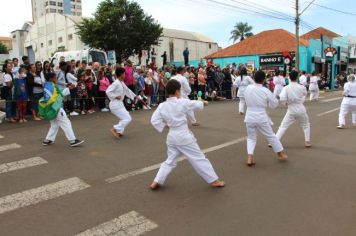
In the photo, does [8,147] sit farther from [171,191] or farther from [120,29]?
[120,29]

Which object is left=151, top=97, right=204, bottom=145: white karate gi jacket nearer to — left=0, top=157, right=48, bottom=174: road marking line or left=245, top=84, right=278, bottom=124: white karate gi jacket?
left=245, top=84, right=278, bottom=124: white karate gi jacket

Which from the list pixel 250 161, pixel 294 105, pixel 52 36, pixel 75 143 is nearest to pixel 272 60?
pixel 294 105

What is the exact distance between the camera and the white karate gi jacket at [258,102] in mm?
6828

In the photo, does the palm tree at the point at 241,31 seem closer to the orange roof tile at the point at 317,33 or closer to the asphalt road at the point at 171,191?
the orange roof tile at the point at 317,33

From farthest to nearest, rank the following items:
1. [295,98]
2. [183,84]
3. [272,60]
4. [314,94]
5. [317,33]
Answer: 1. [317,33]
2. [272,60]
3. [314,94]
4. [183,84]
5. [295,98]

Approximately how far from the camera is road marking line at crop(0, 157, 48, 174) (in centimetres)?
668

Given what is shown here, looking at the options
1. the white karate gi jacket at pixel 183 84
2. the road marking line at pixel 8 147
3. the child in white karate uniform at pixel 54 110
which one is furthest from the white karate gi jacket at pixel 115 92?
the road marking line at pixel 8 147

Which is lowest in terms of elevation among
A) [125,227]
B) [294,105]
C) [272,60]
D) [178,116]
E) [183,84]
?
[125,227]

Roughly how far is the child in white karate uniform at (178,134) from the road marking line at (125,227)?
1.04 m

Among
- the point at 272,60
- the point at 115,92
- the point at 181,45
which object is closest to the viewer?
the point at 115,92

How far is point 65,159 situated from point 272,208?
4125 millimetres

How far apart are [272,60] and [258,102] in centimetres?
3601

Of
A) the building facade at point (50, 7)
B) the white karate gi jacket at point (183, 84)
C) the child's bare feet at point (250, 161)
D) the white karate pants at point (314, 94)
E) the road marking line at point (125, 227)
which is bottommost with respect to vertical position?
the road marking line at point (125, 227)

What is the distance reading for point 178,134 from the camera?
5.38 m
